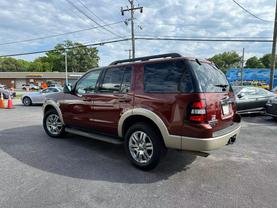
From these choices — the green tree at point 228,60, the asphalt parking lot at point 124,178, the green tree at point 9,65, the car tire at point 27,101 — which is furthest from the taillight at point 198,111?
the green tree at point 9,65

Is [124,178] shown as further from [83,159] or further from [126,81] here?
[126,81]

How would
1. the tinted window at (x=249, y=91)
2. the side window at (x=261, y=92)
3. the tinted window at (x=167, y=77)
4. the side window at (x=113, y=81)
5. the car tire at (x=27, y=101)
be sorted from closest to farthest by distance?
the tinted window at (x=167, y=77)
the side window at (x=113, y=81)
the tinted window at (x=249, y=91)
the side window at (x=261, y=92)
the car tire at (x=27, y=101)

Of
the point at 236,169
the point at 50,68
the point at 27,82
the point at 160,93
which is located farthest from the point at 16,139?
the point at 50,68

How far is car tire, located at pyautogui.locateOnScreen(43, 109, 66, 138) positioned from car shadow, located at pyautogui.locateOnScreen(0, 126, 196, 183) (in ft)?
0.55

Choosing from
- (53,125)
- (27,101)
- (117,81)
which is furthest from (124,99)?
(27,101)

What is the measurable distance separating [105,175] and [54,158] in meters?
1.41

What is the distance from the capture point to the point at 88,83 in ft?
16.4

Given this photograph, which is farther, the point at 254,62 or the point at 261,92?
the point at 254,62

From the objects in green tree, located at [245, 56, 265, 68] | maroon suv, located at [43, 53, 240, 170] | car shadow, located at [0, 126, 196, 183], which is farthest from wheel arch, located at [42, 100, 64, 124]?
green tree, located at [245, 56, 265, 68]

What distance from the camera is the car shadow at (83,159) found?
3678mm

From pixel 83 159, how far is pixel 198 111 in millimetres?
2562

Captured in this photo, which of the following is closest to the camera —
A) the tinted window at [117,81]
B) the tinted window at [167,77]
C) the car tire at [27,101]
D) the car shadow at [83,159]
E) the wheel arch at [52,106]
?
the tinted window at [167,77]

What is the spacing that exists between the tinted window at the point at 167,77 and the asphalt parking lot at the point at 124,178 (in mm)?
1493

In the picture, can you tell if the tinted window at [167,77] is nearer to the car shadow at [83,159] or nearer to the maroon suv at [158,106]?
the maroon suv at [158,106]
